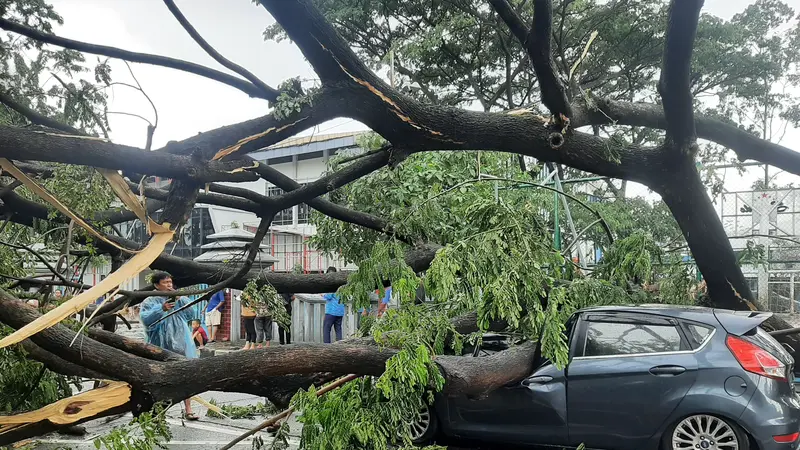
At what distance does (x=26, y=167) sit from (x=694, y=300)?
6457 mm

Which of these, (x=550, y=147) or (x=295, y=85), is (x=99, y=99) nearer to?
(x=295, y=85)

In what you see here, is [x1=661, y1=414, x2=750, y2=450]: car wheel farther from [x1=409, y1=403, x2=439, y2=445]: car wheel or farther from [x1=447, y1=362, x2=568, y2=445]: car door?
[x1=409, y1=403, x2=439, y2=445]: car wheel

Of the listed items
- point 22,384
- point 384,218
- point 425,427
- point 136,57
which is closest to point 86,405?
point 22,384

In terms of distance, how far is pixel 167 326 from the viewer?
22.5 feet

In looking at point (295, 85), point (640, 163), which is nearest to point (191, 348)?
point (295, 85)

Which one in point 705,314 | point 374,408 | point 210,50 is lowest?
point 374,408

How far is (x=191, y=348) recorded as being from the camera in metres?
7.08

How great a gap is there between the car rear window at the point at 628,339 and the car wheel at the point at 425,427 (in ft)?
4.85

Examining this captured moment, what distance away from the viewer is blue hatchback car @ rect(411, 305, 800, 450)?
428cm

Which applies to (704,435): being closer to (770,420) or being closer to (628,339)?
(770,420)

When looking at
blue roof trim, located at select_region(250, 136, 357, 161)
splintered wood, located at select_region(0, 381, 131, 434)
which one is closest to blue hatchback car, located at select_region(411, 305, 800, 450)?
splintered wood, located at select_region(0, 381, 131, 434)

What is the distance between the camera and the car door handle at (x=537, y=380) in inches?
193

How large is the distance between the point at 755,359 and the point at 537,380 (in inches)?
62.4

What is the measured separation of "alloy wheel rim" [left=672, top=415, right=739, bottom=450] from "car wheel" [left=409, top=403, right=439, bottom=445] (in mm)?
1976
